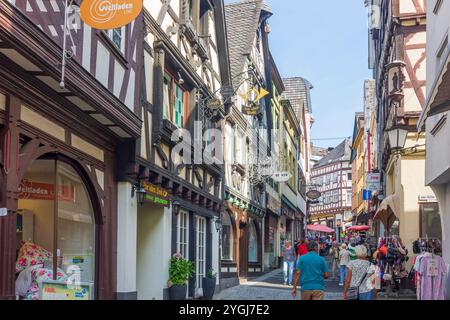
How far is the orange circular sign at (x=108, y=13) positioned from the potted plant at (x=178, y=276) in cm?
670

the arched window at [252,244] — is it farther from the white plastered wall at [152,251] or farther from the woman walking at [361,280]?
the woman walking at [361,280]

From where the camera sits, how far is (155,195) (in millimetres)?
13008

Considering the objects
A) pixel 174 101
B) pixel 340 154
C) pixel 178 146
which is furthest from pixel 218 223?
pixel 340 154

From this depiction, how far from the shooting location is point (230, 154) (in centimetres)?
2120

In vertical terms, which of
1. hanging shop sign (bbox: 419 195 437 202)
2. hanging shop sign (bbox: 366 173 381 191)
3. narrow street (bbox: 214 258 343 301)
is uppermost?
hanging shop sign (bbox: 366 173 381 191)

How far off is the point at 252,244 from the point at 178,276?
42.5 feet

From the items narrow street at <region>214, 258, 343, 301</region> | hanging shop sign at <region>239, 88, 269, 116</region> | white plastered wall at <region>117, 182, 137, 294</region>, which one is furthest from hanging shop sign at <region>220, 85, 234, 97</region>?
white plastered wall at <region>117, 182, 137, 294</region>

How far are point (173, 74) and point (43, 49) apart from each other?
7129 mm

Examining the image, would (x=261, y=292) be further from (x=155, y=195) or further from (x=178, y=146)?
(x=155, y=195)

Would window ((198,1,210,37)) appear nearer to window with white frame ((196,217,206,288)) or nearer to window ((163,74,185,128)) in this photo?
window ((163,74,185,128))

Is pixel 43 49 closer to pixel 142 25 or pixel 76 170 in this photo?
pixel 76 170

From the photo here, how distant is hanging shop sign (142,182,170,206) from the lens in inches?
491

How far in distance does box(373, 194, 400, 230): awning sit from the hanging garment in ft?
24.4
